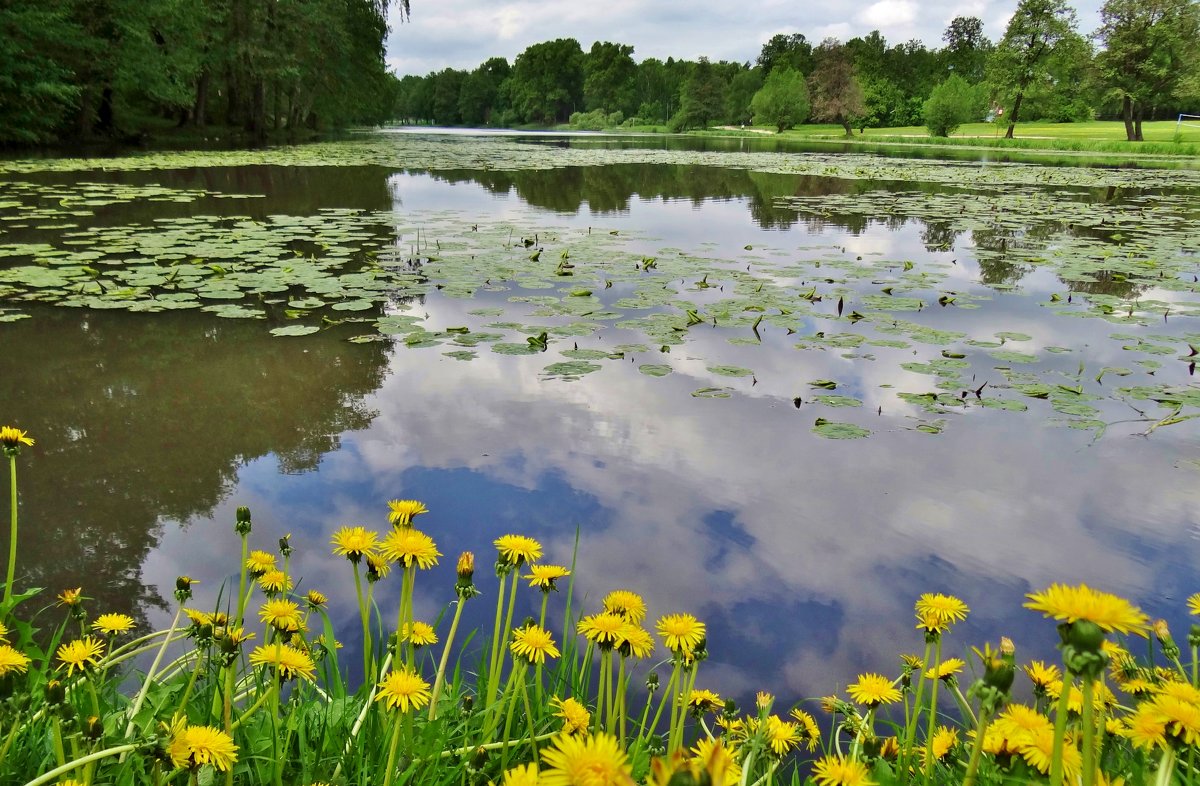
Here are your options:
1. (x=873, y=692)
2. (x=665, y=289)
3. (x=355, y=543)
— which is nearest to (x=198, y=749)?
(x=355, y=543)

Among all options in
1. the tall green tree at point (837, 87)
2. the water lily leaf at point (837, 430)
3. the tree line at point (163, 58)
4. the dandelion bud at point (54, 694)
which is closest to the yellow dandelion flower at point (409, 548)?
the dandelion bud at point (54, 694)

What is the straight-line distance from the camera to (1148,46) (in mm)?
30359

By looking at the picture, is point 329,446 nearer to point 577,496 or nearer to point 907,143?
point 577,496

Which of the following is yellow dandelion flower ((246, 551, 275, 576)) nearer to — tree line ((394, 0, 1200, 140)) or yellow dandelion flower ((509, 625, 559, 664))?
yellow dandelion flower ((509, 625, 559, 664))

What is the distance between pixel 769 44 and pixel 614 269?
90.3m

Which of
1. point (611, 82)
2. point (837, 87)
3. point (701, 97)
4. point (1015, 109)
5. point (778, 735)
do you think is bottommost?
point (778, 735)

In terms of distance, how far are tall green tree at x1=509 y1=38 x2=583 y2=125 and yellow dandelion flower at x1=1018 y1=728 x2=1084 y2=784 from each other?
304 ft

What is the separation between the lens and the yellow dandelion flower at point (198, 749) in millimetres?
904

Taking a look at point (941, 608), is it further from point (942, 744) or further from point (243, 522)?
point (243, 522)

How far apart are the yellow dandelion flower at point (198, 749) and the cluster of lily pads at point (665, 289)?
8.84 feet

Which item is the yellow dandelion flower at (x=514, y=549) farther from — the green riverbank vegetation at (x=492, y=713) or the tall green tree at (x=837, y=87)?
the tall green tree at (x=837, y=87)

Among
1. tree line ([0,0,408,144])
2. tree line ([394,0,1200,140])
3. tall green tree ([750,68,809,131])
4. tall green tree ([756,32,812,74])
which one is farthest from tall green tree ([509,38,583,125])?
tree line ([0,0,408,144])

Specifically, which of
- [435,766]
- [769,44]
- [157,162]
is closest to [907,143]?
[157,162]

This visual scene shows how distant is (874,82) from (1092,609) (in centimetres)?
6457
